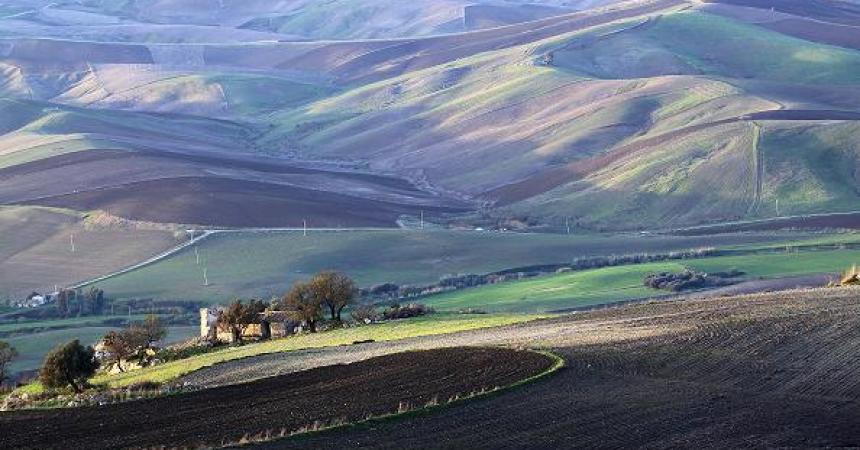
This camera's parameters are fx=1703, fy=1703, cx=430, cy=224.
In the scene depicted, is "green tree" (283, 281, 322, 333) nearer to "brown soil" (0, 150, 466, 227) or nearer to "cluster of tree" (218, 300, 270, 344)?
"cluster of tree" (218, 300, 270, 344)

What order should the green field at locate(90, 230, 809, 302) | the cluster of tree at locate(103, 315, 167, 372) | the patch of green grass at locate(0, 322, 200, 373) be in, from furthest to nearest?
the green field at locate(90, 230, 809, 302), the patch of green grass at locate(0, 322, 200, 373), the cluster of tree at locate(103, 315, 167, 372)

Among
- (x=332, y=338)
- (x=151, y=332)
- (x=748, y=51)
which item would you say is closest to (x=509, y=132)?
(x=748, y=51)

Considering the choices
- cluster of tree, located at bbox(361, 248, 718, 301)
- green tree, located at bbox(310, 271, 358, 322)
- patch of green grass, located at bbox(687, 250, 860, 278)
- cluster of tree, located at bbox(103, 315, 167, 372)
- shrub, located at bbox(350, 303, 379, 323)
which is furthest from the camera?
cluster of tree, located at bbox(361, 248, 718, 301)

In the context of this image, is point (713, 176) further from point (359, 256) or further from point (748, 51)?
point (748, 51)

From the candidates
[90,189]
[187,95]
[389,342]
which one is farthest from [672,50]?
[389,342]

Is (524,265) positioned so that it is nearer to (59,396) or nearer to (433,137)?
(59,396)

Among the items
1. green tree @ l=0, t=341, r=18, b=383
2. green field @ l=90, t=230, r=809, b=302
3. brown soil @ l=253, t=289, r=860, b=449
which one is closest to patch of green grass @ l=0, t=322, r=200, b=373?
green tree @ l=0, t=341, r=18, b=383
